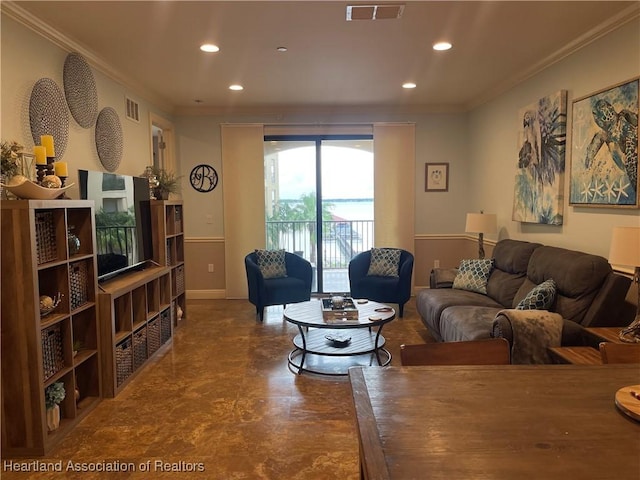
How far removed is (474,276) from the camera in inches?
176

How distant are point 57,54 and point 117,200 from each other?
3.69 ft

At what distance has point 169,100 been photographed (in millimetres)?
5566

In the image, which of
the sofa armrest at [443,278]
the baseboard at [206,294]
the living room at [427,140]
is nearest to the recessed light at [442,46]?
the living room at [427,140]

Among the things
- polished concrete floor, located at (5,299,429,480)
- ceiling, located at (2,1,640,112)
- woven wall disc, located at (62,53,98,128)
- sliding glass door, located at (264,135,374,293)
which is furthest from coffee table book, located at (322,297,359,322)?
sliding glass door, located at (264,135,374,293)

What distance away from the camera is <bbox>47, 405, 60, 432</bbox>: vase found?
8.45 feet

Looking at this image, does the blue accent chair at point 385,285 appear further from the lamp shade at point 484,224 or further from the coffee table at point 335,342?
the coffee table at point 335,342

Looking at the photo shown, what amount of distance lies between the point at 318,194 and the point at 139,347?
3494mm

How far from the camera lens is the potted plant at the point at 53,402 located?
8.45ft

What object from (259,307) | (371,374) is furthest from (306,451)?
(259,307)

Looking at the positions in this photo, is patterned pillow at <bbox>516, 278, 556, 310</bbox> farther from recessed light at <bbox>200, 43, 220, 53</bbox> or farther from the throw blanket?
recessed light at <bbox>200, 43, 220, 53</bbox>

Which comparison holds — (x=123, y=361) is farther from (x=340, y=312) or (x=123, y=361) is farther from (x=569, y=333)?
(x=569, y=333)

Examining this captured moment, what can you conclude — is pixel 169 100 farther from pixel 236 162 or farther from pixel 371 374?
pixel 371 374

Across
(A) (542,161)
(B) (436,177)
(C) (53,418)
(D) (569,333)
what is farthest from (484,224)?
(C) (53,418)

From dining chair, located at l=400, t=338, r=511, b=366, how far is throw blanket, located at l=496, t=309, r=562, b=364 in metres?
1.14
